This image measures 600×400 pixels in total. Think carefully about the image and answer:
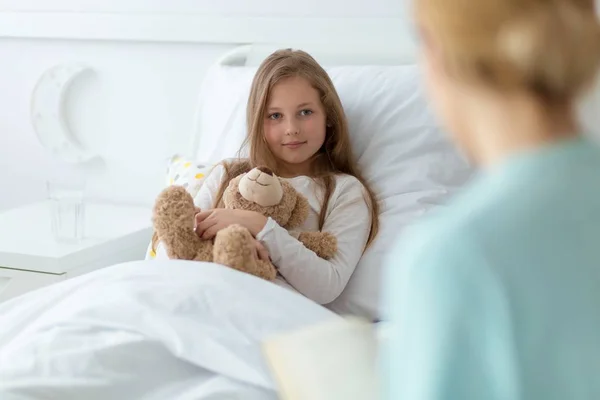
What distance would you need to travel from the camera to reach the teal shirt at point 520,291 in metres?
0.57

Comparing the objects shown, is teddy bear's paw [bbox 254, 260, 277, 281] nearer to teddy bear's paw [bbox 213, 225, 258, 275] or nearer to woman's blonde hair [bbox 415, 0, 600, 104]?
teddy bear's paw [bbox 213, 225, 258, 275]

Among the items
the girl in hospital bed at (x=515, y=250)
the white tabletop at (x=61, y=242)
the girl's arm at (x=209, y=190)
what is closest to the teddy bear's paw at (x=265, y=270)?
the girl's arm at (x=209, y=190)

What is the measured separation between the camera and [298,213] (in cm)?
168

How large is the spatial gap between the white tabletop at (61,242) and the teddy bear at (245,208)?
380 mm

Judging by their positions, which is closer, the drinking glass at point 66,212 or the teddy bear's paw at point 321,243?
the teddy bear's paw at point 321,243

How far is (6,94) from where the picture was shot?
2576 millimetres

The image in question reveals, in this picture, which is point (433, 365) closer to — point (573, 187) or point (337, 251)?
point (573, 187)

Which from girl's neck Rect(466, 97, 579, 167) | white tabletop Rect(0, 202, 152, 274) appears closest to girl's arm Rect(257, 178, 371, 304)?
white tabletop Rect(0, 202, 152, 274)

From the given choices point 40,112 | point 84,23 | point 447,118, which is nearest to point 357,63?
point 84,23

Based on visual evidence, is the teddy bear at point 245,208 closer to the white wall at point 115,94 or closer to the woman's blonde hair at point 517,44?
the white wall at point 115,94

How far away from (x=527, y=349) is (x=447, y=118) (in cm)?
18

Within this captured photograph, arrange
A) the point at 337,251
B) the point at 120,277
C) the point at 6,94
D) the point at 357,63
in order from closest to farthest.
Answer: the point at 120,277 < the point at 337,251 < the point at 357,63 < the point at 6,94

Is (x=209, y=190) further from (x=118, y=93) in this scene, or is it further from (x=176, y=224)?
(x=118, y=93)

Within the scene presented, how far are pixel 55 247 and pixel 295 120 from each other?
64 cm
